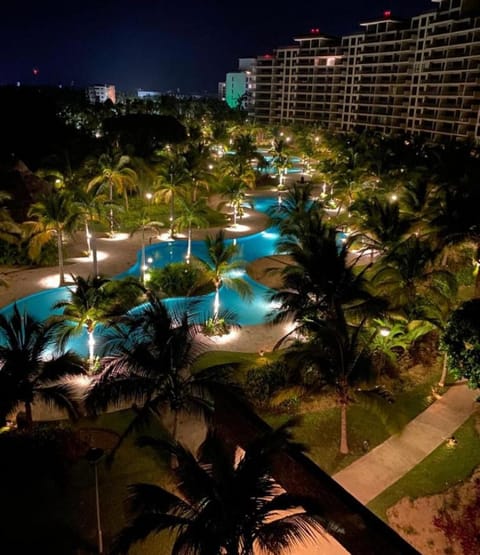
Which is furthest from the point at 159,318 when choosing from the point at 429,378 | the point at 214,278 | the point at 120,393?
the point at 429,378

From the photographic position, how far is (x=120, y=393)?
11602 millimetres

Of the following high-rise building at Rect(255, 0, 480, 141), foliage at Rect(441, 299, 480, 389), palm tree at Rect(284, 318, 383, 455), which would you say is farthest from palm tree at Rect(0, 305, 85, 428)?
high-rise building at Rect(255, 0, 480, 141)

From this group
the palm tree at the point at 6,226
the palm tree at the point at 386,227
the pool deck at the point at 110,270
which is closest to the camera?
the pool deck at the point at 110,270

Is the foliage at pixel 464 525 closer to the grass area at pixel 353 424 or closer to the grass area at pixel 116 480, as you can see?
the grass area at pixel 353 424

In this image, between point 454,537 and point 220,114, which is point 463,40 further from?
point 454,537

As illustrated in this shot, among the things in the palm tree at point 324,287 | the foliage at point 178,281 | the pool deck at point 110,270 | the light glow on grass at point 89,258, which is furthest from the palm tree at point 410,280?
the light glow on grass at point 89,258

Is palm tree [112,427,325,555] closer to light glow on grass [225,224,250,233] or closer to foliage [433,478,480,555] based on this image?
foliage [433,478,480,555]

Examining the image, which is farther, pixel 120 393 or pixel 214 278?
pixel 214 278

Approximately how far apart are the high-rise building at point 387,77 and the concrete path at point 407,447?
5632cm

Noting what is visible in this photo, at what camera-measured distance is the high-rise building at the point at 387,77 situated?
219ft

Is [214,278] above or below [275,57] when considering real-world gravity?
below

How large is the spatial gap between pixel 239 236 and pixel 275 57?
8649 centimetres

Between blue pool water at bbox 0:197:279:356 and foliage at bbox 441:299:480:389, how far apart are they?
793 cm

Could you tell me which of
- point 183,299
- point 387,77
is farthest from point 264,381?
point 387,77
